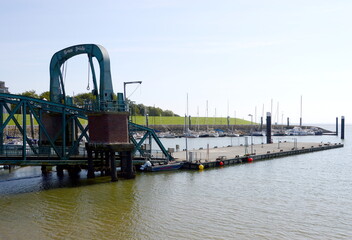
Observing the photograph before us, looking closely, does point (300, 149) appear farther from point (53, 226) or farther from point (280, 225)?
point (53, 226)

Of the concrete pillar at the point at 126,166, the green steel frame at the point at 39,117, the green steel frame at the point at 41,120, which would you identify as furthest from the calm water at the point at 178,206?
the green steel frame at the point at 39,117

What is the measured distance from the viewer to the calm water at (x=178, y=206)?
76.4ft

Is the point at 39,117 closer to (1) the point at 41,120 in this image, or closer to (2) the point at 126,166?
(1) the point at 41,120

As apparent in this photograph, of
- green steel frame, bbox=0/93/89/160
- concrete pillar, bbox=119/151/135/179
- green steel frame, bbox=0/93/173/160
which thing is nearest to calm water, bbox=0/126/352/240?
concrete pillar, bbox=119/151/135/179

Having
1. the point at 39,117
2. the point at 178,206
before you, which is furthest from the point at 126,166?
the point at 178,206

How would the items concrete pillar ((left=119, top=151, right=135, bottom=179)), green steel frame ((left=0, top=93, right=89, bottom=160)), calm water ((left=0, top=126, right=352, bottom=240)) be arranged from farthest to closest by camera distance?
concrete pillar ((left=119, top=151, right=135, bottom=179)) < green steel frame ((left=0, top=93, right=89, bottom=160)) < calm water ((left=0, top=126, right=352, bottom=240))

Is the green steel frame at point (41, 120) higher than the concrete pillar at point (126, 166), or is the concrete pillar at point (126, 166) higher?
the green steel frame at point (41, 120)

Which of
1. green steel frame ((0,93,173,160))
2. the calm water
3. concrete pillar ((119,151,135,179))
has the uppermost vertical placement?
green steel frame ((0,93,173,160))

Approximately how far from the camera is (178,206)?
1155 inches

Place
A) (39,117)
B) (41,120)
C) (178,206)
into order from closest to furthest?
1. (178,206)
2. (39,117)
3. (41,120)

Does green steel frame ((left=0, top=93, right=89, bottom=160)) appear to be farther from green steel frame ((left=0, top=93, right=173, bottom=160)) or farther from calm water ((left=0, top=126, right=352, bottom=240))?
calm water ((left=0, top=126, right=352, bottom=240))

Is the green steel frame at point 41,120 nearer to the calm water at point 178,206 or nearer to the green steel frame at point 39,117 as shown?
the green steel frame at point 39,117

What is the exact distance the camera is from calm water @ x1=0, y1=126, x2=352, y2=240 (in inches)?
917

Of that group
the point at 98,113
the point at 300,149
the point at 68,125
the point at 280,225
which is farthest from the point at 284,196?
the point at 300,149
